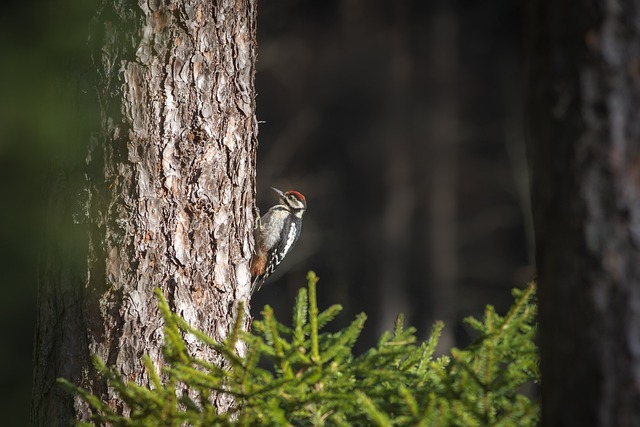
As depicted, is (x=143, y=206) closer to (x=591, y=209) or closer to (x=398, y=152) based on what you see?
(x=591, y=209)

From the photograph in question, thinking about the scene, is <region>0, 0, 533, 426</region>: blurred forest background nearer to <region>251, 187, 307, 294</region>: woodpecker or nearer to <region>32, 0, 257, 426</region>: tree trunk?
<region>251, 187, 307, 294</region>: woodpecker

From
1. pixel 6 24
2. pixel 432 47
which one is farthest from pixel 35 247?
pixel 432 47

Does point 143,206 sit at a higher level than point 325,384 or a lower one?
higher

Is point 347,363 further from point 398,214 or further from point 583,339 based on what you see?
point 398,214

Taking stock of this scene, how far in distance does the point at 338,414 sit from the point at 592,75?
0.82 m

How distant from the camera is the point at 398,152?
9047 mm

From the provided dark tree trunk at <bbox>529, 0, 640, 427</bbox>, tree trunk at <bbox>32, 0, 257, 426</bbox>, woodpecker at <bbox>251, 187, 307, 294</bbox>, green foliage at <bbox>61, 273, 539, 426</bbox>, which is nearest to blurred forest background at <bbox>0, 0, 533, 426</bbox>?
woodpecker at <bbox>251, 187, 307, 294</bbox>

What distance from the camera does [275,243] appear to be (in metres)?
3.82

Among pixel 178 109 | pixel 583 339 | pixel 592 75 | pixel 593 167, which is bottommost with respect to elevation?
pixel 583 339

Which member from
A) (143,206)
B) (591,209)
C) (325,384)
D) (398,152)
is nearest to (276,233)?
(143,206)

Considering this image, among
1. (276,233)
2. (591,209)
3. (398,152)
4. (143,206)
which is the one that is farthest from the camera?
(398,152)

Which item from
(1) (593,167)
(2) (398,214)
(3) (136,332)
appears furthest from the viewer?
(2) (398,214)

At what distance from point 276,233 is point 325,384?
7.46ft

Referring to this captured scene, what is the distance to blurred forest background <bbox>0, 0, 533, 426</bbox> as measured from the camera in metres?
8.58
